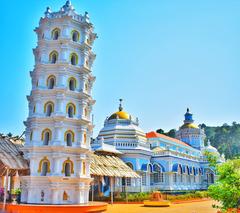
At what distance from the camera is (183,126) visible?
210 ft

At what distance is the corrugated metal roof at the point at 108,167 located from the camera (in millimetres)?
25812

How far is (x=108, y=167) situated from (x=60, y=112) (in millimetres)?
9408

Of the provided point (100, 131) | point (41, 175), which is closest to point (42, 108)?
point (41, 175)

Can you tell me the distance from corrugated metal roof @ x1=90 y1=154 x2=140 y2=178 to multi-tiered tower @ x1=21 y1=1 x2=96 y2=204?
13.6 feet

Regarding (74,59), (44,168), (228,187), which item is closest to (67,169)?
(44,168)

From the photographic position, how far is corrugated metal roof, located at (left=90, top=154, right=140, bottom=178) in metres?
25.8

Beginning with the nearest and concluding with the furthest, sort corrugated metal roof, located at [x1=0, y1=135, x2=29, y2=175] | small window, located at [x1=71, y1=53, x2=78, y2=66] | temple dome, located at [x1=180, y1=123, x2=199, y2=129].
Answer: corrugated metal roof, located at [x1=0, y1=135, x2=29, y2=175], small window, located at [x1=71, y1=53, x2=78, y2=66], temple dome, located at [x1=180, y1=123, x2=199, y2=129]

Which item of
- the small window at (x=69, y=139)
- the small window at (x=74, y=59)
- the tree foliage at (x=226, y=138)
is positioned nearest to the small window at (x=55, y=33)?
the small window at (x=74, y=59)

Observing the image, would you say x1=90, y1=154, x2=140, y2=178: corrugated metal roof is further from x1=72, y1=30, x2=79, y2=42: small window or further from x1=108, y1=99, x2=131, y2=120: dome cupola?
x1=72, y1=30, x2=79, y2=42: small window

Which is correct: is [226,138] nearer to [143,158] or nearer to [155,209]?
[143,158]

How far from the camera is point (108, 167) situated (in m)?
28.1

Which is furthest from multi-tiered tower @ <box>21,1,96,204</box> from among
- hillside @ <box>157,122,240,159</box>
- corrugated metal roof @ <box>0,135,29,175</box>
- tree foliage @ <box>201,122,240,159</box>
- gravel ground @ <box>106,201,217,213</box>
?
tree foliage @ <box>201,122,240,159</box>

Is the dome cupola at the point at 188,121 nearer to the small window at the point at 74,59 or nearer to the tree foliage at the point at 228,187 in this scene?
the small window at the point at 74,59

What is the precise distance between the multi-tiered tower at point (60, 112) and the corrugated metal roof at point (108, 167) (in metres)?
4.14
